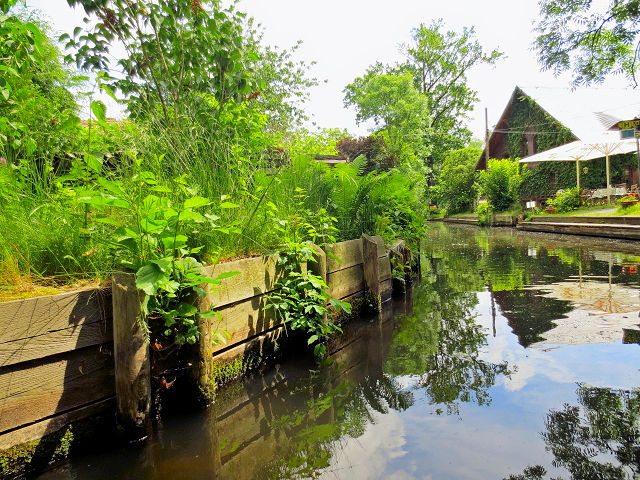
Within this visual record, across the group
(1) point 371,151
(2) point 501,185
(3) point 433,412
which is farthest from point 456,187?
(3) point 433,412

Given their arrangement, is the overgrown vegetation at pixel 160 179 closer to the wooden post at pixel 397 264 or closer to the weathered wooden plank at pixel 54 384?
the weathered wooden plank at pixel 54 384

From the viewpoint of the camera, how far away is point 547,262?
737 centimetres

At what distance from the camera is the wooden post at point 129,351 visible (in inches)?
74.5

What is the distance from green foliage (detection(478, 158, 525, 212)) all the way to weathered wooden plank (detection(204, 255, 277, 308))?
2071 cm

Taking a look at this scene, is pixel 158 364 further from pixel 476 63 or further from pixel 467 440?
pixel 476 63

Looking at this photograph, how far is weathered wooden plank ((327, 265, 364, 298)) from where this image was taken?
382cm

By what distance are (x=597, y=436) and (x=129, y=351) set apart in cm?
221

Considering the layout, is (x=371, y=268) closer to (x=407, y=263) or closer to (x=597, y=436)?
(x=407, y=263)

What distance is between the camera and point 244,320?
8.90ft

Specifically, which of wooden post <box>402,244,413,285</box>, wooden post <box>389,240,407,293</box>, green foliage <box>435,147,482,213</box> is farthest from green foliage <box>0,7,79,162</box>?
green foliage <box>435,147,482,213</box>

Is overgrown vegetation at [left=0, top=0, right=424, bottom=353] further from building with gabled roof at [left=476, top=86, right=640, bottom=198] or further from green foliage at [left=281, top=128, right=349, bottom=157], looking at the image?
building with gabled roof at [left=476, top=86, right=640, bottom=198]

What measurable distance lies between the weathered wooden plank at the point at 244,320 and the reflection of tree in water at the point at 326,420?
0.52 metres

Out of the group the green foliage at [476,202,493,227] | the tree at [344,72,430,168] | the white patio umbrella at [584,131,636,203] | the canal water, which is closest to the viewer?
the canal water

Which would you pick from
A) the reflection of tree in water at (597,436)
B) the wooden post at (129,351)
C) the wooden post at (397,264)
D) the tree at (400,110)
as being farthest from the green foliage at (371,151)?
the wooden post at (129,351)
